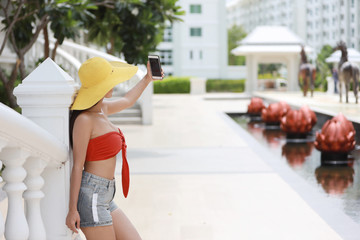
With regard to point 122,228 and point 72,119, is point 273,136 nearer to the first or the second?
point 122,228

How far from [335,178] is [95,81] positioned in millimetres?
5562

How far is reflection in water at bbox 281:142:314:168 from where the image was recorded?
9353 mm

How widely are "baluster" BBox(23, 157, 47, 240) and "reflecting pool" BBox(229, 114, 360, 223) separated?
3515 mm

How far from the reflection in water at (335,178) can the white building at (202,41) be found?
45617 millimetres

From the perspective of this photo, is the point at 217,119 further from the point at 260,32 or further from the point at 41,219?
the point at 260,32

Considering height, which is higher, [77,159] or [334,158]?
[77,159]

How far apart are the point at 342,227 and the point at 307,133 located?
25.3 ft

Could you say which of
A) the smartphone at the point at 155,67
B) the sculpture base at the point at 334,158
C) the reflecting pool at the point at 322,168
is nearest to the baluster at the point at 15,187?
the smartphone at the point at 155,67

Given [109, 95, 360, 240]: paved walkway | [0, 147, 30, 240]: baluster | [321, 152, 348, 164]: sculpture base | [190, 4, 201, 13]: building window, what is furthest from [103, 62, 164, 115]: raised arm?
[190, 4, 201, 13]: building window

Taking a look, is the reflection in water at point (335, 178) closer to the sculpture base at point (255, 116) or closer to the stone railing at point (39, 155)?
the stone railing at point (39, 155)

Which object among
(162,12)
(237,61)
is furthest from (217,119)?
(237,61)

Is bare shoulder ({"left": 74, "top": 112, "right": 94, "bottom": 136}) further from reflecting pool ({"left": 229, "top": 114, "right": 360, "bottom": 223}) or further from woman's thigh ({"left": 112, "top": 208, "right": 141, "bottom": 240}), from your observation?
reflecting pool ({"left": 229, "top": 114, "right": 360, "bottom": 223})

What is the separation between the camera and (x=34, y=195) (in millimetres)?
2758

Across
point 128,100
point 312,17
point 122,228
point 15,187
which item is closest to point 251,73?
point 128,100
